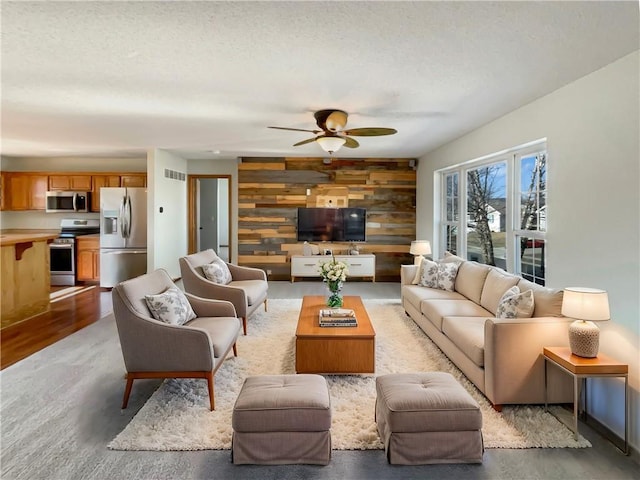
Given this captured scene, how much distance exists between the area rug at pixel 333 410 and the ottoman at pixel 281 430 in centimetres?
20

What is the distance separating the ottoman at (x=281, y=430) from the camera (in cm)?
205

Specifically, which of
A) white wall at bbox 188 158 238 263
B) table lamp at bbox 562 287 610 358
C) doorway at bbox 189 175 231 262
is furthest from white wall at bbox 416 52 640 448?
doorway at bbox 189 175 231 262

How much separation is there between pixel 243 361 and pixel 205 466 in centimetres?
143

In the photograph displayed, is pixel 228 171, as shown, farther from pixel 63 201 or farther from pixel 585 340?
pixel 585 340

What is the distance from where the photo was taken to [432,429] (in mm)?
2076

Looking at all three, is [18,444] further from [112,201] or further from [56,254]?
[56,254]

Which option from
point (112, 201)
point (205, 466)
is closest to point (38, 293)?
point (112, 201)

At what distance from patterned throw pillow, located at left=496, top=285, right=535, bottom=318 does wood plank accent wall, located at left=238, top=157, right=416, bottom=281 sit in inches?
191

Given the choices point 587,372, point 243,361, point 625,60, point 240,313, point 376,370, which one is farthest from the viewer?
point 240,313

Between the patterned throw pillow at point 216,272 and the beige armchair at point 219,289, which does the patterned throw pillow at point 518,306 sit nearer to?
the beige armchair at point 219,289

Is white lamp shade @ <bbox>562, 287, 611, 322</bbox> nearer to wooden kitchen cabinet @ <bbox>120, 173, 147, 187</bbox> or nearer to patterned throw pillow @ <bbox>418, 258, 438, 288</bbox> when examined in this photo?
patterned throw pillow @ <bbox>418, 258, 438, 288</bbox>

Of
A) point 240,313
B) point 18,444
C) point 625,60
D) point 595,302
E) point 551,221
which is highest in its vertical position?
point 625,60

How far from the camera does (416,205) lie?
782 centimetres

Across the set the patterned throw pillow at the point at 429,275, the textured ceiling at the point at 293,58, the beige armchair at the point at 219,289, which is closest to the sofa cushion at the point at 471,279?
the patterned throw pillow at the point at 429,275
